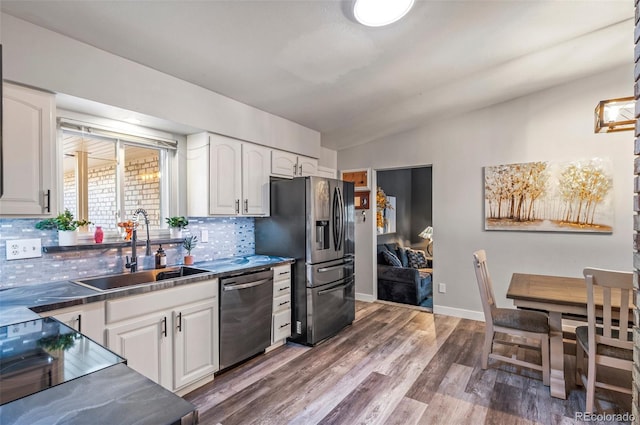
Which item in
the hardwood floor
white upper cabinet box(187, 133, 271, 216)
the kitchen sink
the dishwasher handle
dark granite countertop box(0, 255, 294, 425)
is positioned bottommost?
the hardwood floor

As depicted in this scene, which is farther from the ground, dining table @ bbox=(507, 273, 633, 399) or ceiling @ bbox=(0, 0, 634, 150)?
ceiling @ bbox=(0, 0, 634, 150)

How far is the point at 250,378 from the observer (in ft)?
8.30

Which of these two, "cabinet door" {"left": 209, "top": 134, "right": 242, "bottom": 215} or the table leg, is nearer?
the table leg

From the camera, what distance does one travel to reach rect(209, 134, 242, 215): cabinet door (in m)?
2.79

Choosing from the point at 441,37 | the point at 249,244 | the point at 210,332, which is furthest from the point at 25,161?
the point at 441,37

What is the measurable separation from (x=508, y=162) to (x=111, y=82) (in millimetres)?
3953

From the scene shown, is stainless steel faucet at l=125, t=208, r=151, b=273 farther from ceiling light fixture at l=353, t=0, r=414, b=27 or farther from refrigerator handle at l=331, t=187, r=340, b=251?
ceiling light fixture at l=353, t=0, r=414, b=27

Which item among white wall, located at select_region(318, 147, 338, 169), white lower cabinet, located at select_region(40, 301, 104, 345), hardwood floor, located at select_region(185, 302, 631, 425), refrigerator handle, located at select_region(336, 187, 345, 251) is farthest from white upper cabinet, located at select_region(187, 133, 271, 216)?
white wall, located at select_region(318, 147, 338, 169)

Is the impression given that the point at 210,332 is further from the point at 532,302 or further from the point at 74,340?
the point at 532,302

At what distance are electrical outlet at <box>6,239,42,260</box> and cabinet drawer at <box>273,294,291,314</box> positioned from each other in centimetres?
177

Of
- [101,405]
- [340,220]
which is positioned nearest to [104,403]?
[101,405]

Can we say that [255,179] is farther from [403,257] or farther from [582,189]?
[582,189]

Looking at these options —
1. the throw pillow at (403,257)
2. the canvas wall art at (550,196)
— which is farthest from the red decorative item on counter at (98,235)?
the throw pillow at (403,257)

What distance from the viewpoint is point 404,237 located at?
684cm
